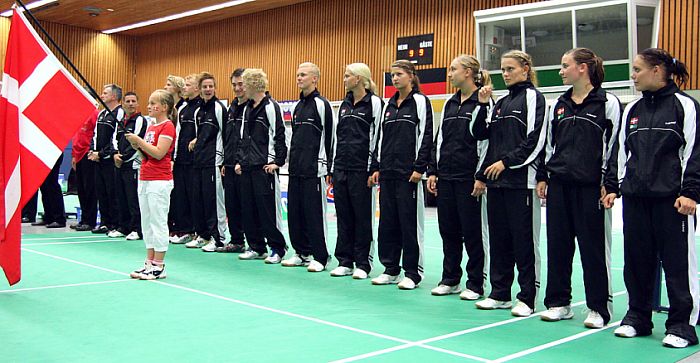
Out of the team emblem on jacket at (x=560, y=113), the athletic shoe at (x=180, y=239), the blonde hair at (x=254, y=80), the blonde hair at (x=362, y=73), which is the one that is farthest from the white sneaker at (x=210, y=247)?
the team emblem on jacket at (x=560, y=113)

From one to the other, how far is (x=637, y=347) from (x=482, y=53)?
44.0 ft

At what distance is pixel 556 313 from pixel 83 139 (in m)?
7.11

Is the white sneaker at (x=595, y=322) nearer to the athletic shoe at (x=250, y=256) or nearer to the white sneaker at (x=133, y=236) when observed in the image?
the athletic shoe at (x=250, y=256)

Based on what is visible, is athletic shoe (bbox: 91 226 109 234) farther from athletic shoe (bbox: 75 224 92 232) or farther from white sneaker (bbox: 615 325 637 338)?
white sneaker (bbox: 615 325 637 338)

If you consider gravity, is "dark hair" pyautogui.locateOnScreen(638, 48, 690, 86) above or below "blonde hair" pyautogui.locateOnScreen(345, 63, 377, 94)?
below

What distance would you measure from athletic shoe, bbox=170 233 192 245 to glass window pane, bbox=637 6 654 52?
10643 millimetres

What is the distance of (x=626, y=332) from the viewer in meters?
4.27

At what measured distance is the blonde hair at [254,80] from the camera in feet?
23.8

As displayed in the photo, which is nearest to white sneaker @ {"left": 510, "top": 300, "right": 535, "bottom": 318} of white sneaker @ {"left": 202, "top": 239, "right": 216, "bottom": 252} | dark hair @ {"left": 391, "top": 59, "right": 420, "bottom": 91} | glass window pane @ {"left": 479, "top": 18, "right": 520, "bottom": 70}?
dark hair @ {"left": 391, "top": 59, "right": 420, "bottom": 91}

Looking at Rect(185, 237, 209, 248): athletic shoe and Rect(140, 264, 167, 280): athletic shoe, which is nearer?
Rect(140, 264, 167, 280): athletic shoe

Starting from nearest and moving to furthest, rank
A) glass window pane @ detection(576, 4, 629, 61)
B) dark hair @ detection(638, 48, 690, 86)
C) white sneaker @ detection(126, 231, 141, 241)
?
dark hair @ detection(638, 48, 690, 86)
white sneaker @ detection(126, 231, 141, 241)
glass window pane @ detection(576, 4, 629, 61)

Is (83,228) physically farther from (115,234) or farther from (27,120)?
(27,120)

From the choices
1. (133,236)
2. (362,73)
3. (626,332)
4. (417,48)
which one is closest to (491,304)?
(626,332)

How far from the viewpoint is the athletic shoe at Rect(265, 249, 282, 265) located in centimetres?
720
